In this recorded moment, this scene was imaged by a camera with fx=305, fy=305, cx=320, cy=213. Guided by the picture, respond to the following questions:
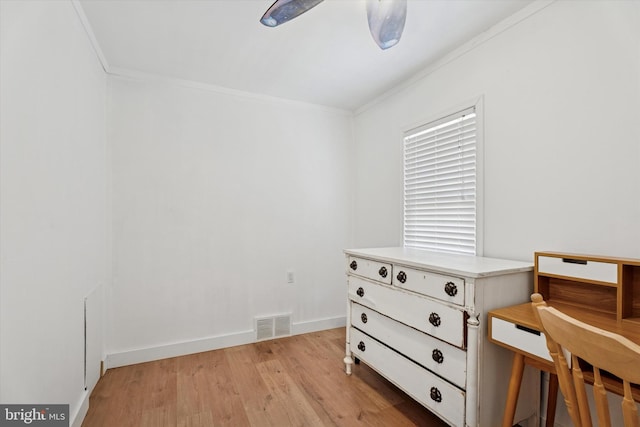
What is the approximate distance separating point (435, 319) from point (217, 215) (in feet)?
6.65

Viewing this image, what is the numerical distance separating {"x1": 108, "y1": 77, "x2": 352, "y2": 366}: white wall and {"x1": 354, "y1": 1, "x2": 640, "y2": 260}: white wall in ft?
4.94

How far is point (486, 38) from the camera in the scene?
6.47ft

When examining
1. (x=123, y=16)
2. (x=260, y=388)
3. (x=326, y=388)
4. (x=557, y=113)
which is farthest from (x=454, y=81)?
(x=260, y=388)

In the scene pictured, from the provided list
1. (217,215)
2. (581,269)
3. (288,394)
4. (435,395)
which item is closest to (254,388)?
(288,394)

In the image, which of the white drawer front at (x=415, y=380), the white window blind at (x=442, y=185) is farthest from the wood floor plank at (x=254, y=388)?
the white window blind at (x=442, y=185)

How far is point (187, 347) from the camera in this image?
104 inches

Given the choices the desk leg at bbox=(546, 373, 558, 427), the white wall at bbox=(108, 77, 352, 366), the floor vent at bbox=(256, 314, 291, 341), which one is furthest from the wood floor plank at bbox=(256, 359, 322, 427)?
the desk leg at bbox=(546, 373, 558, 427)

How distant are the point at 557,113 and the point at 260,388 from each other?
2473 millimetres

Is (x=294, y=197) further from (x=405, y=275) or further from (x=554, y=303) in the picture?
(x=554, y=303)

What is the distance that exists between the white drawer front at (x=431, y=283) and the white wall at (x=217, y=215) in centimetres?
152

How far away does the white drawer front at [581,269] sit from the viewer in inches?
50.0

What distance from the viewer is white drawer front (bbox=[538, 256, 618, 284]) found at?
127 cm

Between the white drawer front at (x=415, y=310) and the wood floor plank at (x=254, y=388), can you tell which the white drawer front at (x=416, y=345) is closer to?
the white drawer front at (x=415, y=310)

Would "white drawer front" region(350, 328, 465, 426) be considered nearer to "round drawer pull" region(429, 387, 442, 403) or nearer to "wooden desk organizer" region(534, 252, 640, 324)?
"round drawer pull" region(429, 387, 442, 403)
